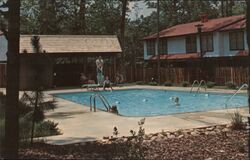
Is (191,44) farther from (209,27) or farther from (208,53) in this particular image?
(208,53)

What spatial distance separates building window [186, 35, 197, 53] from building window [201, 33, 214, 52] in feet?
4.10

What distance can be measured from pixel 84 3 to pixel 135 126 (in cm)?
3447

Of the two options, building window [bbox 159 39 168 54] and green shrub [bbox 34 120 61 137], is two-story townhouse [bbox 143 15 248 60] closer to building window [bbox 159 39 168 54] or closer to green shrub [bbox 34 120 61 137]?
building window [bbox 159 39 168 54]

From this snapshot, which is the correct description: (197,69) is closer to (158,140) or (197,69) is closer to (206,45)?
(206,45)

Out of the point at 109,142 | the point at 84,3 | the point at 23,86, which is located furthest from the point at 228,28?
the point at 23,86

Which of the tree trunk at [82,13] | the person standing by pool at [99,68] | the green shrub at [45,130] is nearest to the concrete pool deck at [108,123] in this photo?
the green shrub at [45,130]

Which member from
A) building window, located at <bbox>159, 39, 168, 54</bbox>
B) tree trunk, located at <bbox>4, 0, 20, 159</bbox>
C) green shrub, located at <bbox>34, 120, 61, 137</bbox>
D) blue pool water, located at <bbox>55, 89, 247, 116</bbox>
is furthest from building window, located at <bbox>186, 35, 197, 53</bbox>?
tree trunk, located at <bbox>4, 0, 20, 159</bbox>

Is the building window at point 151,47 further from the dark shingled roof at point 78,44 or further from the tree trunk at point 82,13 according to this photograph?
the dark shingled roof at point 78,44

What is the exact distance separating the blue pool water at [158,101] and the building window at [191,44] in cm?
914

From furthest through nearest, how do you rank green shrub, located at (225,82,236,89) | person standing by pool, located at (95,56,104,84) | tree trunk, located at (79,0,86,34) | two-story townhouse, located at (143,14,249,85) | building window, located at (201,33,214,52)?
tree trunk, located at (79,0,86,34)
building window, located at (201,33,214,52)
person standing by pool, located at (95,56,104,84)
two-story townhouse, located at (143,14,249,85)
green shrub, located at (225,82,236,89)

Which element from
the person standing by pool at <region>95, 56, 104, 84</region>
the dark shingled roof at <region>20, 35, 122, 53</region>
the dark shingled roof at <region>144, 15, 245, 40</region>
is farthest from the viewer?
the dark shingled roof at <region>144, 15, 245, 40</region>

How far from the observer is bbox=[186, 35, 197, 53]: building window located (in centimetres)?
3672

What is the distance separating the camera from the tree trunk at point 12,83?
5.65 meters

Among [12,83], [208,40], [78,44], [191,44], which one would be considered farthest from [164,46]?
[12,83]
